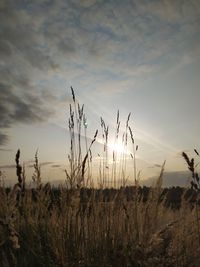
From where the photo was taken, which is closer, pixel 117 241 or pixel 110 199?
pixel 117 241

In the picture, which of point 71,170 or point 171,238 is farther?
point 171,238

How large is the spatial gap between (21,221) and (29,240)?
36.1 inches

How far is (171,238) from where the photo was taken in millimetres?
3824

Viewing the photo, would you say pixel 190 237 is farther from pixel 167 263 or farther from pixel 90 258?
pixel 90 258

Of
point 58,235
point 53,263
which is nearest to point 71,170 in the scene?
point 58,235

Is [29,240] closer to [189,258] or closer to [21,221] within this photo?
[21,221]

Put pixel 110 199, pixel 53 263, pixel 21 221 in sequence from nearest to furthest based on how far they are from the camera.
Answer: pixel 53 263
pixel 110 199
pixel 21 221

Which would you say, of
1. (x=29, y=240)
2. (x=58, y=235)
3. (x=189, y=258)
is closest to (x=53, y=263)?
(x=58, y=235)

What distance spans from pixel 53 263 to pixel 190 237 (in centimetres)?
162

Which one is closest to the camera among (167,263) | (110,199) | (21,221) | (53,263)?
(53,263)

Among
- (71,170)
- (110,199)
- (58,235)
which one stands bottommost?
(58,235)

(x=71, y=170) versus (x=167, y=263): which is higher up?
(x=71, y=170)

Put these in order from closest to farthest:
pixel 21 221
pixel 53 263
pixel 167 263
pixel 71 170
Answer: pixel 71 170, pixel 53 263, pixel 167 263, pixel 21 221

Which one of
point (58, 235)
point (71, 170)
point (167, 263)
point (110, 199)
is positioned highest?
point (71, 170)
